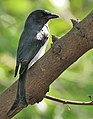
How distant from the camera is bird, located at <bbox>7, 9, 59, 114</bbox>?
1909 millimetres

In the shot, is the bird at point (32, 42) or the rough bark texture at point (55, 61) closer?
the rough bark texture at point (55, 61)

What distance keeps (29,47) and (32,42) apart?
0.04 meters

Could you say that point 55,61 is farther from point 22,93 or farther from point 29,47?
point 29,47

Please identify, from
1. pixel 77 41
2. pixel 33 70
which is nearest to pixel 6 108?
pixel 33 70

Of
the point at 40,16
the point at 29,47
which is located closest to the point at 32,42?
the point at 29,47

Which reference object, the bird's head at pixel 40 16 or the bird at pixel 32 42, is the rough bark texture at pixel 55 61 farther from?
the bird's head at pixel 40 16

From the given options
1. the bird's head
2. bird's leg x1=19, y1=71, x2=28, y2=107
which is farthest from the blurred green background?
bird's leg x1=19, y1=71, x2=28, y2=107

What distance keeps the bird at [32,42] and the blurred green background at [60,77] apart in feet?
0.36

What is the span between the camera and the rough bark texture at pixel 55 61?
1506 millimetres

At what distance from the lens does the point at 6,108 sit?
1612mm

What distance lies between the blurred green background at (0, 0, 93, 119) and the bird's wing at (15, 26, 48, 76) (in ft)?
0.51

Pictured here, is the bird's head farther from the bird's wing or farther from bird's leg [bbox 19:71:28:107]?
bird's leg [bbox 19:71:28:107]

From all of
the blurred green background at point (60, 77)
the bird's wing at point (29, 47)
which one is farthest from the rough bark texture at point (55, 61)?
the blurred green background at point (60, 77)

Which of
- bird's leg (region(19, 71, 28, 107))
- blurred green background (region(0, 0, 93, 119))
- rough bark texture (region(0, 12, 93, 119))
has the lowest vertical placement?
blurred green background (region(0, 0, 93, 119))
